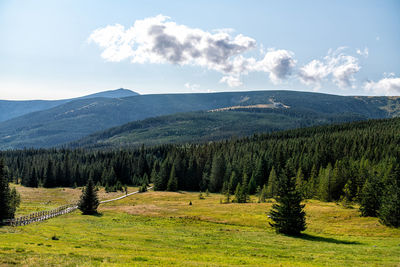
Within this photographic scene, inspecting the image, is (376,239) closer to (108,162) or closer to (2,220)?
(2,220)

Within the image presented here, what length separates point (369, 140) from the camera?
144m

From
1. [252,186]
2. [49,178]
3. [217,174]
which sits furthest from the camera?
[49,178]

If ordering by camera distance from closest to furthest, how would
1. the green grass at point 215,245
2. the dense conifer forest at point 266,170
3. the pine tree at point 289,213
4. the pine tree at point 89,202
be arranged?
the green grass at point 215,245 < the pine tree at point 289,213 < the pine tree at point 89,202 < the dense conifer forest at point 266,170

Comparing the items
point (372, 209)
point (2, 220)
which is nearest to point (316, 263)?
point (372, 209)

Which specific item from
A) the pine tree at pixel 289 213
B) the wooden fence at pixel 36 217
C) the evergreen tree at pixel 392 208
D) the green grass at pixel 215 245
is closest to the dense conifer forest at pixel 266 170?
the evergreen tree at pixel 392 208

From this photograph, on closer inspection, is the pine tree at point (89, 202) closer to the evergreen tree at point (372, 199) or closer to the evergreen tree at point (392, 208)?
the evergreen tree at point (372, 199)

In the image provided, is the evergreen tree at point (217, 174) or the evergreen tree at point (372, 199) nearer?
the evergreen tree at point (372, 199)

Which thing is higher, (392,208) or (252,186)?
(392,208)

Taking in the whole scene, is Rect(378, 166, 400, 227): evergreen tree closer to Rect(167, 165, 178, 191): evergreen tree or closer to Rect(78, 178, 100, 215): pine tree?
Rect(78, 178, 100, 215): pine tree

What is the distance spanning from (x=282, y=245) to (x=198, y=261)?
56.5 ft

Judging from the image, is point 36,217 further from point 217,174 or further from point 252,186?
point 217,174

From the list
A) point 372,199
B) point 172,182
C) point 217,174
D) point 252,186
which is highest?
point 372,199

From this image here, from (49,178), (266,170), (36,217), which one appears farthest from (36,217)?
(49,178)

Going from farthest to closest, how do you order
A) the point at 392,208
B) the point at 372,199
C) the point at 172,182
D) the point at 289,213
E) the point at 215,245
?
the point at 172,182 → the point at 372,199 → the point at 392,208 → the point at 289,213 → the point at 215,245
